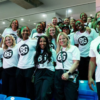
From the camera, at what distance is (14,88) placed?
9.20 feet

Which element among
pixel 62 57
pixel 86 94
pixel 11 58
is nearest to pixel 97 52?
pixel 62 57

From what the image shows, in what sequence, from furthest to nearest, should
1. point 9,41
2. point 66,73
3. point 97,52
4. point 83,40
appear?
point 83,40
point 9,41
point 66,73
point 97,52

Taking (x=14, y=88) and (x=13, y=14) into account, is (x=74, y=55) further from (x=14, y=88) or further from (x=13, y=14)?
(x=13, y=14)

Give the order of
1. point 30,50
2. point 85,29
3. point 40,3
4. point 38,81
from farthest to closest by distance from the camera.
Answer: point 40,3, point 85,29, point 30,50, point 38,81

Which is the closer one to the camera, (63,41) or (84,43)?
(63,41)

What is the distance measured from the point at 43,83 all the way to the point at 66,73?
1.41ft

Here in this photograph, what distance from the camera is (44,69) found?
2430 mm

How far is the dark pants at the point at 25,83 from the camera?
2572mm

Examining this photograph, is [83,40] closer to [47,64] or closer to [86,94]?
[47,64]

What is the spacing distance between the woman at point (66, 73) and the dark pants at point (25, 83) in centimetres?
54

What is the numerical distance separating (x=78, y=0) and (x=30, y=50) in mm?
5601

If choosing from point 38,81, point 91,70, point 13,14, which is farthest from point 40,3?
point 91,70

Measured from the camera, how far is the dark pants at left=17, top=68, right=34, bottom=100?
101 inches

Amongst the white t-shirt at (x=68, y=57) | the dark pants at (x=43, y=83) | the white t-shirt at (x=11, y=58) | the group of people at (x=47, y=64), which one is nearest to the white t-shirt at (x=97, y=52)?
the group of people at (x=47, y=64)
